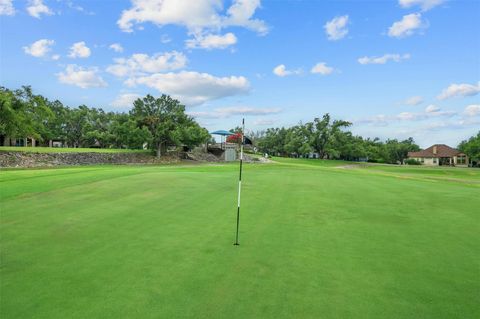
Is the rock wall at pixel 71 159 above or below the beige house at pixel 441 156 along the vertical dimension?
below

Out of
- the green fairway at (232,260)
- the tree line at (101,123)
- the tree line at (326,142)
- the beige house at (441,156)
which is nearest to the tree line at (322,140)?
the tree line at (326,142)

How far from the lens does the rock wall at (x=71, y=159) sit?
38.6 metres

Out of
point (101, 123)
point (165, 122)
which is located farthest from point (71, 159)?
point (101, 123)

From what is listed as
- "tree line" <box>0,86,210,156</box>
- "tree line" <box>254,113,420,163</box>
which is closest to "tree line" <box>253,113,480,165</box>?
"tree line" <box>254,113,420,163</box>

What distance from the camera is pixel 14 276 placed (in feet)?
16.7

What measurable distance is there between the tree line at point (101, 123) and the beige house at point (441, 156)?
6861 centimetres

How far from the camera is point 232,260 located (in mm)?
5934

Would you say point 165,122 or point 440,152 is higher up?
point 165,122

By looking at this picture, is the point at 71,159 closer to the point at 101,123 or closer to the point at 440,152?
the point at 101,123

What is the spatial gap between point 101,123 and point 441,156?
292 feet

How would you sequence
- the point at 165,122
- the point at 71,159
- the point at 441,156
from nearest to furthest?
the point at 71,159, the point at 165,122, the point at 441,156

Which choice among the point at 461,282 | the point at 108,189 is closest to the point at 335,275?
the point at 461,282

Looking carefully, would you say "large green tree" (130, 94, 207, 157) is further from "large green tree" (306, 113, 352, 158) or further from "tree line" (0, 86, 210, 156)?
"large green tree" (306, 113, 352, 158)

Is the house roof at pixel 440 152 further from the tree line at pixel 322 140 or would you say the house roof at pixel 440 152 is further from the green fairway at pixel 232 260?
the green fairway at pixel 232 260
